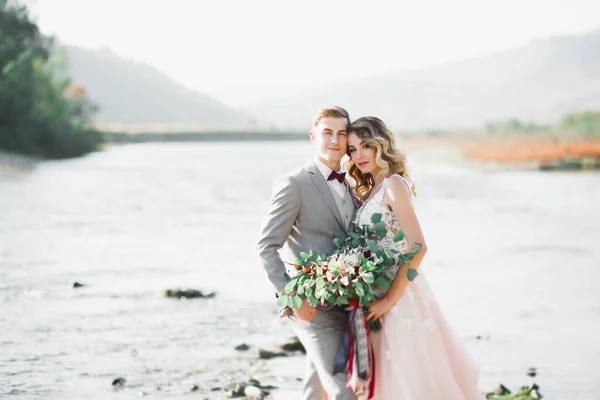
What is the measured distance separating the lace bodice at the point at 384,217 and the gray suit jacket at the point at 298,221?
0.49 feet

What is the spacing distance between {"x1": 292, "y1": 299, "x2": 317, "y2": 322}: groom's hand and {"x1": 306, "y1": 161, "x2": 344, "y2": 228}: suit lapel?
0.52 meters

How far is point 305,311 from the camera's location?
4.82m

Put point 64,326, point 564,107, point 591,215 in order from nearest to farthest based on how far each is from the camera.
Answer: point 64,326 < point 591,215 < point 564,107

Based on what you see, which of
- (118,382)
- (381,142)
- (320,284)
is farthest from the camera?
(118,382)

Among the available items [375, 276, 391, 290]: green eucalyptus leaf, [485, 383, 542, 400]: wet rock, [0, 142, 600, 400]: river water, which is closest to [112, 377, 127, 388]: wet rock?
[0, 142, 600, 400]: river water

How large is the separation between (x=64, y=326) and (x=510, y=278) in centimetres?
800

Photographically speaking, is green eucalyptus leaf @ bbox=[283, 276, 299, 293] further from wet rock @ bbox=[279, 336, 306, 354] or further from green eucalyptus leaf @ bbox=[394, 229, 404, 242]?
wet rock @ bbox=[279, 336, 306, 354]

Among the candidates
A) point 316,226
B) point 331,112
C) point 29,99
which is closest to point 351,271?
point 316,226

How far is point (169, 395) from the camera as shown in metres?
8.13

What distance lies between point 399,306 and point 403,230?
42 cm

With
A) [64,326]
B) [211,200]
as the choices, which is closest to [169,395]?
[64,326]

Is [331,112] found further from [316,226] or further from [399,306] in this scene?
[399,306]

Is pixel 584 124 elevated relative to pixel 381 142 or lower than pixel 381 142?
elevated

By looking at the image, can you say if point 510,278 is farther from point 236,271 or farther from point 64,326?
point 64,326
